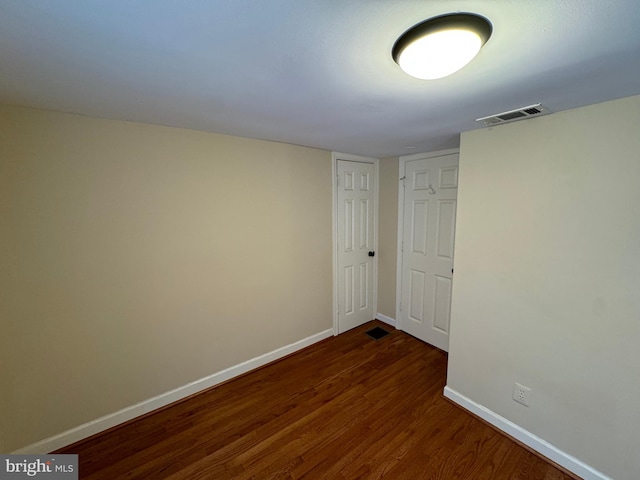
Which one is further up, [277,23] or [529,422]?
[277,23]

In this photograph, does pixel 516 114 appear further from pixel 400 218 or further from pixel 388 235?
pixel 388 235

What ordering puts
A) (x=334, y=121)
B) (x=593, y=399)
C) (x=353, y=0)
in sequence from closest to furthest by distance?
(x=353, y=0) < (x=593, y=399) < (x=334, y=121)

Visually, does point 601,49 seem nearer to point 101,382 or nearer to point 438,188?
point 438,188

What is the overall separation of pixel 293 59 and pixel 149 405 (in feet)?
8.09

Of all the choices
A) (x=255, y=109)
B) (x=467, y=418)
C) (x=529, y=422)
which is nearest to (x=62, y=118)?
(x=255, y=109)

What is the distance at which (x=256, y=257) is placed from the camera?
2348 millimetres

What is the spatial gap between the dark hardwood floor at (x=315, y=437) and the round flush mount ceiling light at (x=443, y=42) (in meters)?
2.05

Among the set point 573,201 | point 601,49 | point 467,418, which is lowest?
point 467,418

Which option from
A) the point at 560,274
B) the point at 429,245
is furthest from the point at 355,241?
the point at 560,274

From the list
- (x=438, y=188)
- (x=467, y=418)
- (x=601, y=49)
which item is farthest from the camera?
(x=438, y=188)

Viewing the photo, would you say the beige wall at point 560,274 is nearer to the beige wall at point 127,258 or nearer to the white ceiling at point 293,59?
the white ceiling at point 293,59

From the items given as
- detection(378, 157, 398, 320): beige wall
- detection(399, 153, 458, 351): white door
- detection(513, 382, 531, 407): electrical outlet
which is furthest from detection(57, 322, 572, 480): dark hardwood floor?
detection(378, 157, 398, 320): beige wall

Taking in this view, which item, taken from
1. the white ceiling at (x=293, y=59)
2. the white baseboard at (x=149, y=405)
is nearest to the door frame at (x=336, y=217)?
the white baseboard at (x=149, y=405)

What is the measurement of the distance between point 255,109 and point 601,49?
147 centimetres
